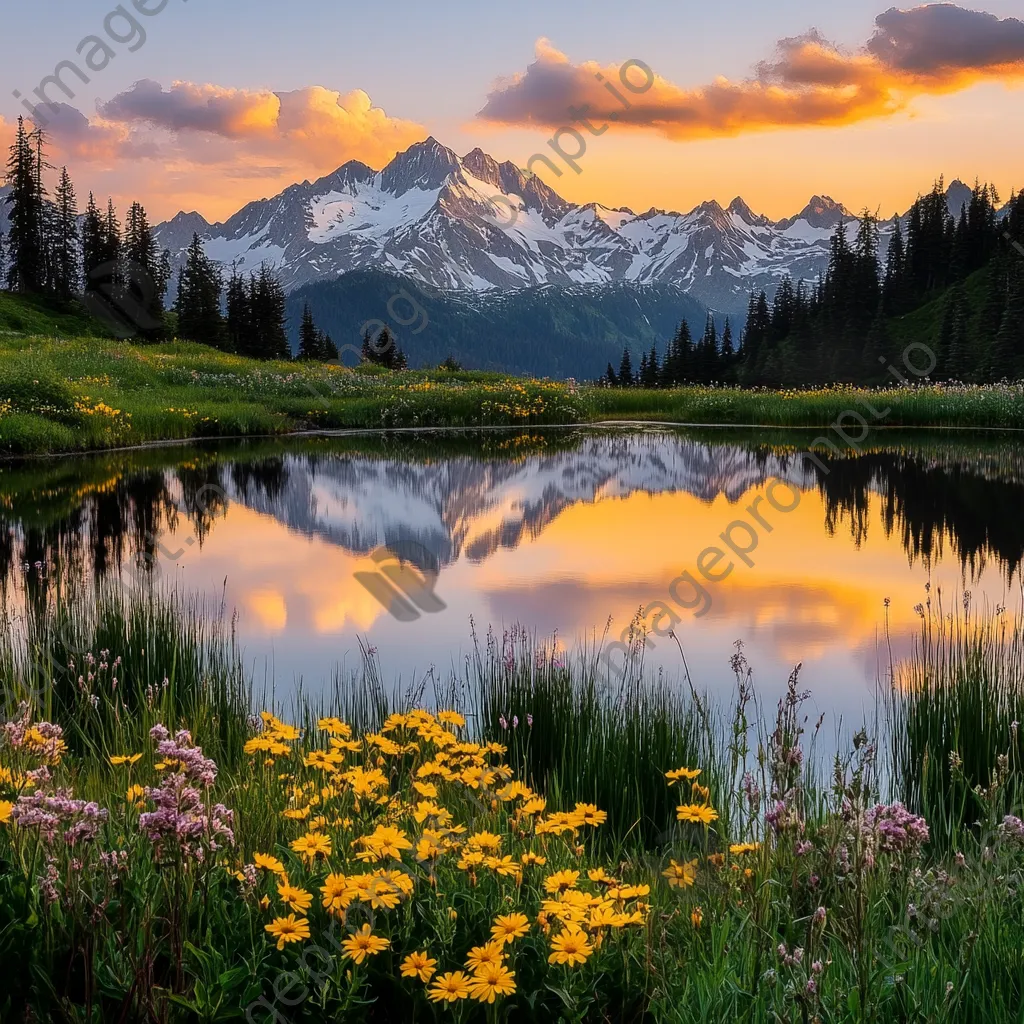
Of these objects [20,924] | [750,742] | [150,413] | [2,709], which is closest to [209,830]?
[20,924]

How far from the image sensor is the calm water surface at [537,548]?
908 centimetres

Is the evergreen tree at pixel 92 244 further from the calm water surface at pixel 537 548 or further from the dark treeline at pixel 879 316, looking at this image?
the calm water surface at pixel 537 548

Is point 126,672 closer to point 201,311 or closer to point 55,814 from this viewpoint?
point 55,814

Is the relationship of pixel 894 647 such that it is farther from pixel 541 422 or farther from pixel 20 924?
pixel 541 422

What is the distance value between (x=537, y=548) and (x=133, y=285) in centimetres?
7682

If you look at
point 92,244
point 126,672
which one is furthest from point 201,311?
point 126,672

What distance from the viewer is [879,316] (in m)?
91.6

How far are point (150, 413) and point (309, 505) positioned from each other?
14062mm

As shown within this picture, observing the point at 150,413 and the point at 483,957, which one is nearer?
the point at 483,957

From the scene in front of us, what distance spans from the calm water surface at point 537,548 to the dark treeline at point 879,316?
187 feet

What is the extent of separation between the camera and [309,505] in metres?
18.7

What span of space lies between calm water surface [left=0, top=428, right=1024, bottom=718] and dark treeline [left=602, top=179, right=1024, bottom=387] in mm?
56912

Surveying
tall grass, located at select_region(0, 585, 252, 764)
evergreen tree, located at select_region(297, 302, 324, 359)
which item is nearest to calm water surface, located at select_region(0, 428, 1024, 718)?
tall grass, located at select_region(0, 585, 252, 764)

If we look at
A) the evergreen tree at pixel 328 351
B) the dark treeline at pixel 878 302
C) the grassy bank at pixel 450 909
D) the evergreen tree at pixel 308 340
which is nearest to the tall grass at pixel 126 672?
the grassy bank at pixel 450 909
